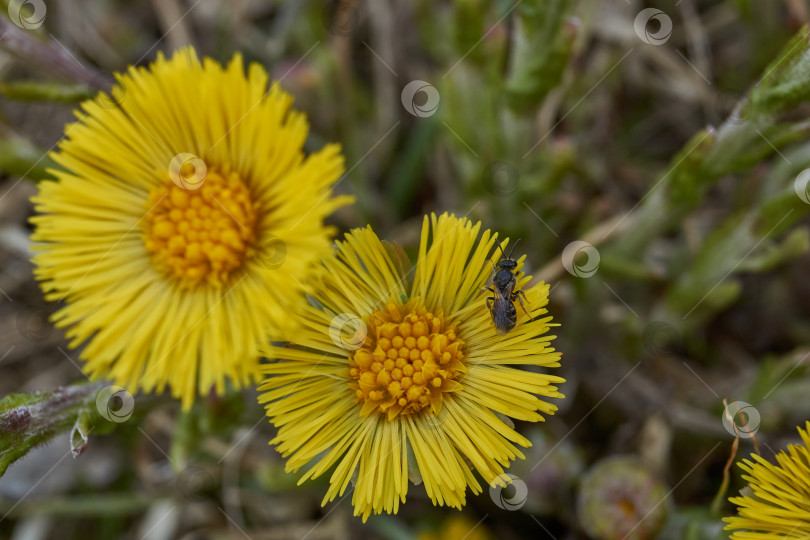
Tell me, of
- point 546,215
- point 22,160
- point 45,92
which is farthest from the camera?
point 546,215

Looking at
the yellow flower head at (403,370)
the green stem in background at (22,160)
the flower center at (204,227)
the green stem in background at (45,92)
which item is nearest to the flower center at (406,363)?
the yellow flower head at (403,370)

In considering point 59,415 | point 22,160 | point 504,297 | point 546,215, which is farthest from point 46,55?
point 546,215

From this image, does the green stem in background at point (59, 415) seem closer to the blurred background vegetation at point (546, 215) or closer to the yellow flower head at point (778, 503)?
the blurred background vegetation at point (546, 215)

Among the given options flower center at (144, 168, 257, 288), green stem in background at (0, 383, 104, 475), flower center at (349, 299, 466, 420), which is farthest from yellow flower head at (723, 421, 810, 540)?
green stem in background at (0, 383, 104, 475)

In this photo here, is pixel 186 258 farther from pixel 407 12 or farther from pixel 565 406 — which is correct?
pixel 407 12

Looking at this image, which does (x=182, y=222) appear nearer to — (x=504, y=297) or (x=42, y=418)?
(x=42, y=418)

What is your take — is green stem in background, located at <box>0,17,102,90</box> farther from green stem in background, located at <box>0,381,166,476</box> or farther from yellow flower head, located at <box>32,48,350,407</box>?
green stem in background, located at <box>0,381,166,476</box>
